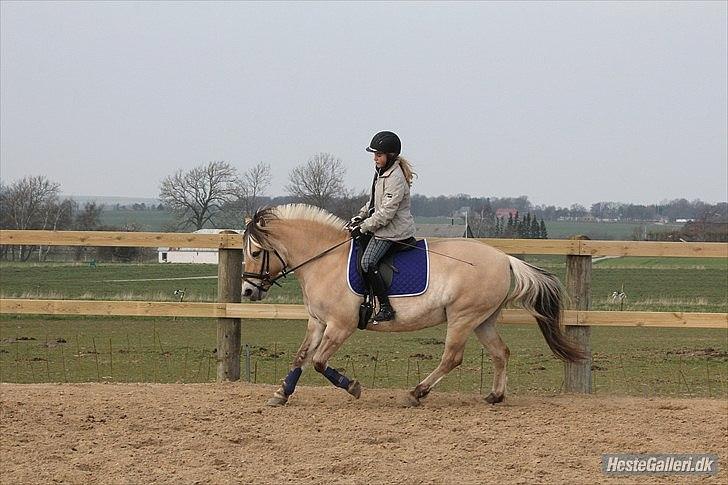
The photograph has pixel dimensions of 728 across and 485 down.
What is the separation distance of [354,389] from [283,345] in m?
8.26

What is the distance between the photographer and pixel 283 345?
1573 cm

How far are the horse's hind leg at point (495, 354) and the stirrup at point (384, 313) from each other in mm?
897

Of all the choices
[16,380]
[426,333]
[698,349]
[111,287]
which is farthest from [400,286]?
[111,287]

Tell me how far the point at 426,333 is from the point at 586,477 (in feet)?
44.3

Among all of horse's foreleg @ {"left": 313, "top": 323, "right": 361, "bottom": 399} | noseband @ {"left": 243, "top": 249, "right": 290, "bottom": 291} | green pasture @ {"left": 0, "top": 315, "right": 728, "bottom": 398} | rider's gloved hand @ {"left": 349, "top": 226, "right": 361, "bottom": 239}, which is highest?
rider's gloved hand @ {"left": 349, "top": 226, "right": 361, "bottom": 239}

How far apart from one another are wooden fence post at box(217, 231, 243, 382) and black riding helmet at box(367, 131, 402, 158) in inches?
76.1

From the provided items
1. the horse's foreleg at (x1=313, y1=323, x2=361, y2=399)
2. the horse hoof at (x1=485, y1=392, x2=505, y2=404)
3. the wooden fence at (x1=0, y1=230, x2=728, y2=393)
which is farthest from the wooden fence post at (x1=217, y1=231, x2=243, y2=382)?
the horse hoof at (x1=485, y1=392, x2=505, y2=404)

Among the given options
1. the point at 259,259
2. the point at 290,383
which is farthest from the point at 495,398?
the point at 259,259

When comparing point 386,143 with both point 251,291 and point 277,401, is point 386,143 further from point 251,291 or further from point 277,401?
point 277,401

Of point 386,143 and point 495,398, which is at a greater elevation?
point 386,143

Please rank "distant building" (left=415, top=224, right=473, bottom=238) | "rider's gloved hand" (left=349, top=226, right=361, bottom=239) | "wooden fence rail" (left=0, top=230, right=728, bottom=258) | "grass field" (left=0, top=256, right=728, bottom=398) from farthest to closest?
"distant building" (left=415, top=224, right=473, bottom=238), "grass field" (left=0, top=256, right=728, bottom=398), "wooden fence rail" (left=0, top=230, right=728, bottom=258), "rider's gloved hand" (left=349, top=226, right=361, bottom=239)

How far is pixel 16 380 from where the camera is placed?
10.6 m

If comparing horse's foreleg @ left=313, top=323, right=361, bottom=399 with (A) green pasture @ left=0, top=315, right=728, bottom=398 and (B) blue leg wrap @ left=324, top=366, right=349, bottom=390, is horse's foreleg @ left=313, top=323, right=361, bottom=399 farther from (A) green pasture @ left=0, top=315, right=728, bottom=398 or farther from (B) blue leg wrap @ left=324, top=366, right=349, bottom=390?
(A) green pasture @ left=0, top=315, right=728, bottom=398

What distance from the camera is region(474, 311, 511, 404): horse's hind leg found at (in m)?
7.70
